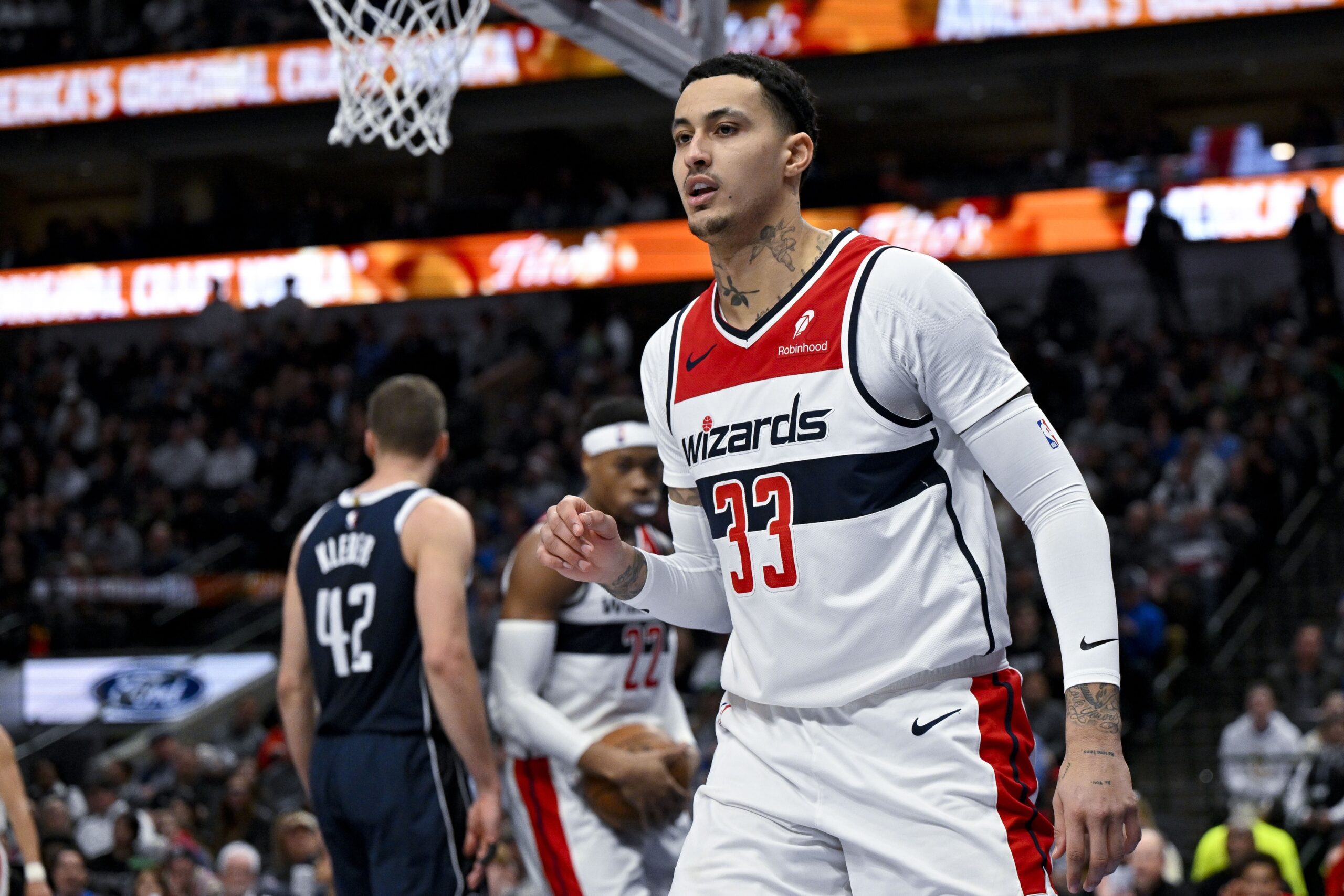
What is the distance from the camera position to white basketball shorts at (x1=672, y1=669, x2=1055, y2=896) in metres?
2.91

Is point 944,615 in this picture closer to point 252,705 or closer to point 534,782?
point 534,782

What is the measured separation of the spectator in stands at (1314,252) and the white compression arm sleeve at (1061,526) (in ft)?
54.0

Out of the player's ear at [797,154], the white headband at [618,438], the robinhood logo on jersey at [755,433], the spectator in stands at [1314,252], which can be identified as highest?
the spectator in stands at [1314,252]

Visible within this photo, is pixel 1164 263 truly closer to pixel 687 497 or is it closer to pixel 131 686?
pixel 131 686

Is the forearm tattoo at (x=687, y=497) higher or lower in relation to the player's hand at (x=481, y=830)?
higher

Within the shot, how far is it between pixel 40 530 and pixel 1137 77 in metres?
18.1

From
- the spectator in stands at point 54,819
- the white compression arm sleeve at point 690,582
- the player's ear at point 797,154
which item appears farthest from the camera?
the spectator in stands at point 54,819

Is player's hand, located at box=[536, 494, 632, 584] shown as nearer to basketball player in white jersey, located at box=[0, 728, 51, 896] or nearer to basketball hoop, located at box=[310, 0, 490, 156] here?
basketball hoop, located at box=[310, 0, 490, 156]

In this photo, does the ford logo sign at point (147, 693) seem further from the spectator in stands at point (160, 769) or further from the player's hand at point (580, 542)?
the player's hand at point (580, 542)

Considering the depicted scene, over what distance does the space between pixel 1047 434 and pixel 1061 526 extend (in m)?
0.19

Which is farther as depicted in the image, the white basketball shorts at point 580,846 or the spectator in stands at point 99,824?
the spectator in stands at point 99,824

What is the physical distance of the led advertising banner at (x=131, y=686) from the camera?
15.7 m

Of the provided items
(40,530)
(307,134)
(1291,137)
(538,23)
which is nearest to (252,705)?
(40,530)

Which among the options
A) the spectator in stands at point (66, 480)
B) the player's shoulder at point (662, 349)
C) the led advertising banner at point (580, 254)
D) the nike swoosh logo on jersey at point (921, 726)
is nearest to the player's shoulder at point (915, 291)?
the player's shoulder at point (662, 349)
